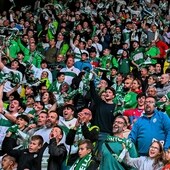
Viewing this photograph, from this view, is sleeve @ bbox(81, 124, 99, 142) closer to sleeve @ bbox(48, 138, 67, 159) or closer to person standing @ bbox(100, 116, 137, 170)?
sleeve @ bbox(48, 138, 67, 159)

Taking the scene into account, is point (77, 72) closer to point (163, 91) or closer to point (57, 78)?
point (57, 78)

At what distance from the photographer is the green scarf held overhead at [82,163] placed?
A: 649 centimetres

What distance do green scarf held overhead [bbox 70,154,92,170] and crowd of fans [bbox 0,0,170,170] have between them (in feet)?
0.05

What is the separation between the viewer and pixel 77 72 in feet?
37.8

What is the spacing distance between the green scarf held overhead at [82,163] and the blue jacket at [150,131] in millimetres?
795

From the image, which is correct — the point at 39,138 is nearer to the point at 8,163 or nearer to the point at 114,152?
the point at 8,163

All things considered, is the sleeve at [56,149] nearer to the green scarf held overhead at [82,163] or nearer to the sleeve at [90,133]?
the green scarf held overhead at [82,163]

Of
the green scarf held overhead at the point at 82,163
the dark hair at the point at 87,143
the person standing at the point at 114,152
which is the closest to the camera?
the person standing at the point at 114,152

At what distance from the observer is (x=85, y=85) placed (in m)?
10.3

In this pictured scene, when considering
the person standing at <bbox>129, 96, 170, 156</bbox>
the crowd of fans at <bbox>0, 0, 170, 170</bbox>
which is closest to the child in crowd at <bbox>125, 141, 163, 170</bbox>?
the crowd of fans at <bbox>0, 0, 170, 170</bbox>

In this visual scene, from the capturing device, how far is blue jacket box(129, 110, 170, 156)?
704 cm

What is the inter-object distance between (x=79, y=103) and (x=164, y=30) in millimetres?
6210

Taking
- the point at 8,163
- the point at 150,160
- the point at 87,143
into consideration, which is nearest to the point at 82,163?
the point at 87,143

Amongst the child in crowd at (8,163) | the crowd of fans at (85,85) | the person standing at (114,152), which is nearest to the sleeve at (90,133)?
the crowd of fans at (85,85)
